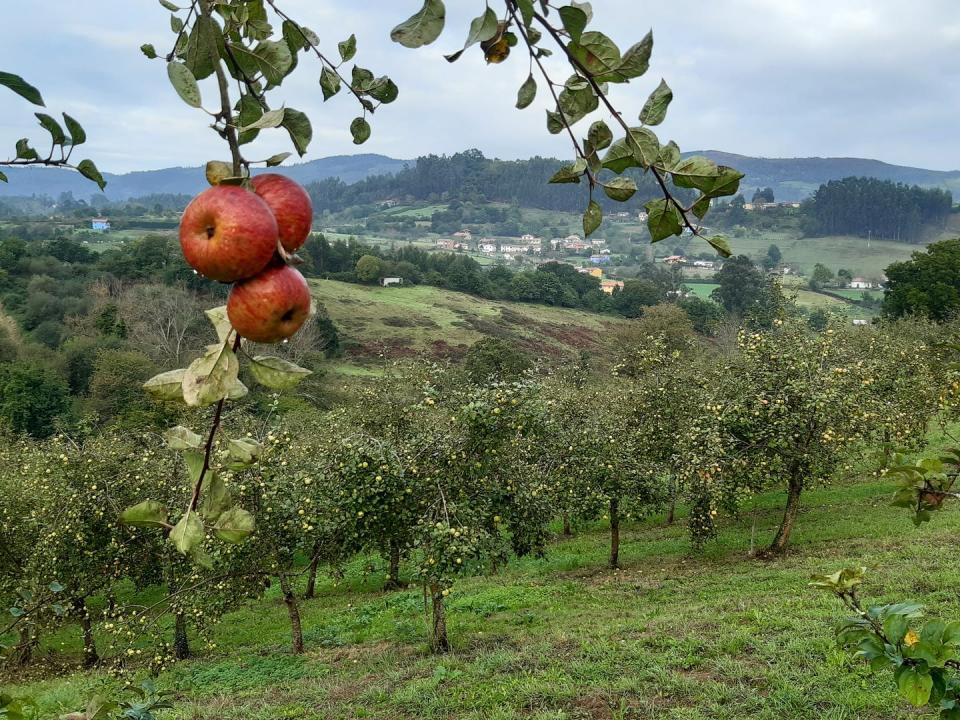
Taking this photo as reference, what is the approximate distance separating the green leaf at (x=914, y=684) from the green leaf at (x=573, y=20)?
5.88ft

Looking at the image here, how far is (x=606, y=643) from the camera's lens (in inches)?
330

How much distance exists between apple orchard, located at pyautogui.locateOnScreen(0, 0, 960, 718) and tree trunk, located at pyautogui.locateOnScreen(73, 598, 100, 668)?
52 mm

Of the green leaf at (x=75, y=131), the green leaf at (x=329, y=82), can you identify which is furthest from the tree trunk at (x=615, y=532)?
the green leaf at (x=75, y=131)

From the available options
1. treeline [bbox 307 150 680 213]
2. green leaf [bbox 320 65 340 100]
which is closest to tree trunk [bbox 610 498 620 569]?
green leaf [bbox 320 65 340 100]

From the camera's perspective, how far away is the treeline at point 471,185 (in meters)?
139

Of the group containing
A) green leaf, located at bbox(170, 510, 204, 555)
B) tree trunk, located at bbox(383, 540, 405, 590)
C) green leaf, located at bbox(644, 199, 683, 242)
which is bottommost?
tree trunk, located at bbox(383, 540, 405, 590)

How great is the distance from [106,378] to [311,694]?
27530 mm

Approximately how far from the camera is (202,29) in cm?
78

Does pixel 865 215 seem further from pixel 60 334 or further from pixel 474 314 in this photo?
pixel 60 334

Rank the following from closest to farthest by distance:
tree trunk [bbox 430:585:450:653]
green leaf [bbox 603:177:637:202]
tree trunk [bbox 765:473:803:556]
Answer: green leaf [bbox 603:177:637:202] < tree trunk [bbox 430:585:450:653] < tree trunk [bbox 765:473:803:556]

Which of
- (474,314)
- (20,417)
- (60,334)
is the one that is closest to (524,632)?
(20,417)

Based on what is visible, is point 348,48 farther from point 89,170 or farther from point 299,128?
point 89,170

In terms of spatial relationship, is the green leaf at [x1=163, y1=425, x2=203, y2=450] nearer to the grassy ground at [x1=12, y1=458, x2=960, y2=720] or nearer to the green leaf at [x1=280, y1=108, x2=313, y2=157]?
the green leaf at [x1=280, y1=108, x2=313, y2=157]

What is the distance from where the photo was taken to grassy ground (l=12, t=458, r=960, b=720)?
6.47 meters
